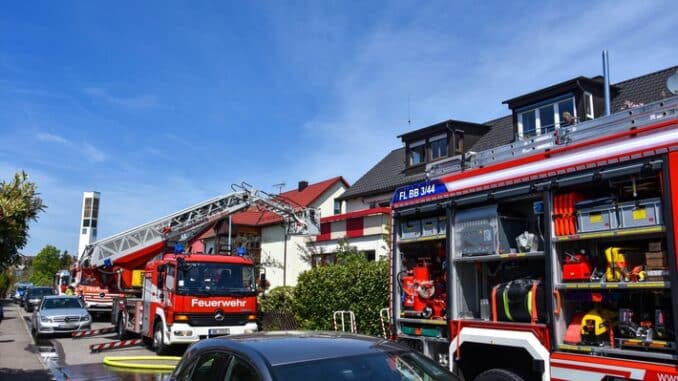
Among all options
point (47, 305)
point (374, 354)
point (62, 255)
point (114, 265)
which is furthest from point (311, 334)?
point (62, 255)

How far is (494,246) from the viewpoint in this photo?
6.59 metres

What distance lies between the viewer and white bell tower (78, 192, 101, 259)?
4631 centimetres

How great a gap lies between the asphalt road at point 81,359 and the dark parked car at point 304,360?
4.05 metres

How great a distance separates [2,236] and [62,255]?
3253 inches

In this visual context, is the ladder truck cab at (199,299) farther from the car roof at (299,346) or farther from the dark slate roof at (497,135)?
the dark slate roof at (497,135)

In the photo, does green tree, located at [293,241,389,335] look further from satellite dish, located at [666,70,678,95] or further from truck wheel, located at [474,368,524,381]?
satellite dish, located at [666,70,678,95]

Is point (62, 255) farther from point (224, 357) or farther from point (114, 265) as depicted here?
point (224, 357)

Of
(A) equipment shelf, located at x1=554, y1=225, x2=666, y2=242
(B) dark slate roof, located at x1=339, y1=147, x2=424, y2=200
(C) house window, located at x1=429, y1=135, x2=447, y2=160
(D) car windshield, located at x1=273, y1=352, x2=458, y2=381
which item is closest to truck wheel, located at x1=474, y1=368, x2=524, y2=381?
(A) equipment shelf, located at x1=554, y1=225, x2=666, y2=242

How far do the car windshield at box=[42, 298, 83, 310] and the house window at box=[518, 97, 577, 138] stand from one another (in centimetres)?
1738

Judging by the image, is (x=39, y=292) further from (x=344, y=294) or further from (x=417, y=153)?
(x=344, y=294)

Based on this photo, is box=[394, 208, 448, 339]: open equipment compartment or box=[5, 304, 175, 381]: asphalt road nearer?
box=[394, 208, 448, 339]: open equipment compartment

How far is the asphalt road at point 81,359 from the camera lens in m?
11.2

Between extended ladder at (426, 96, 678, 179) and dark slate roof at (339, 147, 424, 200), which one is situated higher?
dark slate roof at (339, 147, 424, 200)

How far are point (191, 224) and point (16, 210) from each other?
18.5m
